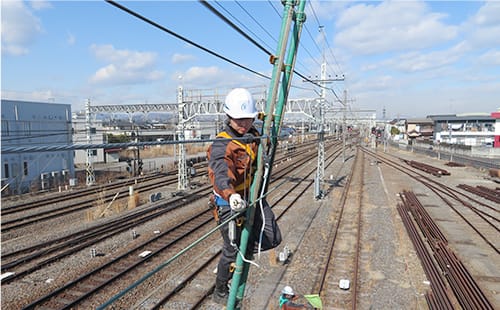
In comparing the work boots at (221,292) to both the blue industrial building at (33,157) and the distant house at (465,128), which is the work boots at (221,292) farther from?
the distant house at (465,128)

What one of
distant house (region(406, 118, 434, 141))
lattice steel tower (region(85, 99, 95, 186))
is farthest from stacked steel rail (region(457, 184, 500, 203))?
distant house (region(406, 118, 434, 141))

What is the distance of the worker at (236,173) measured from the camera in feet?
8.30

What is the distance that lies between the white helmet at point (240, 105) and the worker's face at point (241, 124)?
0.05m

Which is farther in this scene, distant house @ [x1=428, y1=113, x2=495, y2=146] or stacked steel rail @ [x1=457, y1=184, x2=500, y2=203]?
distant house @ [x1=428, y1=113, x2=495, y2=146]

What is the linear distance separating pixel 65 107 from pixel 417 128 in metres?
64.6

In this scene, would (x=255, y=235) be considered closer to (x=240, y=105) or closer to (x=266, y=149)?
(x=266, y=149)

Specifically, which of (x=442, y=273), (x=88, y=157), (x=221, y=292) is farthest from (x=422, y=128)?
(x=221, y=292)

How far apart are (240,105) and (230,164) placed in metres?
0.49

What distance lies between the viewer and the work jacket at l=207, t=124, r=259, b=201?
2.46 meters

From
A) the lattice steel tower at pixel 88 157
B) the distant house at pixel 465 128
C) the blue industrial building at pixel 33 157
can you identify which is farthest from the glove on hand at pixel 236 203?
the distant house at pixel 465 128

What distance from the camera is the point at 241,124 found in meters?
2.75

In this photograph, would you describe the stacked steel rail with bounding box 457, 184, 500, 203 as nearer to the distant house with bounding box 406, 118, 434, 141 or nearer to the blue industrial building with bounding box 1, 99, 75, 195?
the blue industrial building with bounding box 1, 99, 75, 195

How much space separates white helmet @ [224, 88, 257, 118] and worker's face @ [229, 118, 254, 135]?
0.17 ft

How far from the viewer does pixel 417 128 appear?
225 feet
